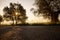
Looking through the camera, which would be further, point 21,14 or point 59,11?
point 21,14

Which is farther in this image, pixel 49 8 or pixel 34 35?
pixel 49 8

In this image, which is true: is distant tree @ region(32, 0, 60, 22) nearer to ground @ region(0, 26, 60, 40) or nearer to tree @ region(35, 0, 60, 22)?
tree @ region(35, 0, 60, 22)

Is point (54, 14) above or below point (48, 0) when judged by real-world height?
below

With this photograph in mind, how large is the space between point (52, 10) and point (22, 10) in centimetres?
4191

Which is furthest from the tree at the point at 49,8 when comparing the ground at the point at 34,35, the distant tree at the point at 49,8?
the ground at the point at 34,35

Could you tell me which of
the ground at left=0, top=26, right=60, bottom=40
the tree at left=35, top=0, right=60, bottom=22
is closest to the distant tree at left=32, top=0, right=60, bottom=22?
the tree at left=35, top=0, right=60, bottom=22

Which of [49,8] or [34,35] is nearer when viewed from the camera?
[34,35]

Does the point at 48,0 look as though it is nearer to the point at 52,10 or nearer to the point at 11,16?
the point at 52,10

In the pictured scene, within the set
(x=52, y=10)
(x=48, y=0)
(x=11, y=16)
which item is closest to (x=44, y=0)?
(x=48, y=0)

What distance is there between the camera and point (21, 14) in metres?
80.0

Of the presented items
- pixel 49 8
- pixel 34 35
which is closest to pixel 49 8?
pixel 49 8

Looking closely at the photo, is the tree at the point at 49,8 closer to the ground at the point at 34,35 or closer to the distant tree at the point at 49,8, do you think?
the distant tree at the point at 49,8

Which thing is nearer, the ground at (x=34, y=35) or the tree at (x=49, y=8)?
the ground at (x=34, y=35)

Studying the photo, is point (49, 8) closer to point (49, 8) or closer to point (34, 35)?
point (49, 8)
